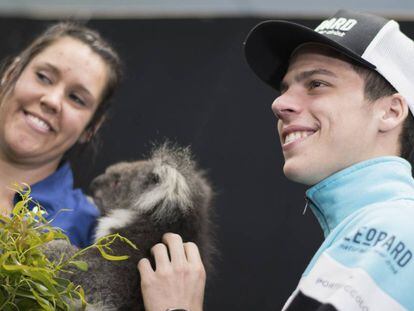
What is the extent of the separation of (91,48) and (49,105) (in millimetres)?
362

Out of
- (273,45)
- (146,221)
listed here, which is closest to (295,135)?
(273,45)

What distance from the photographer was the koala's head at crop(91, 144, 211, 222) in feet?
8.80

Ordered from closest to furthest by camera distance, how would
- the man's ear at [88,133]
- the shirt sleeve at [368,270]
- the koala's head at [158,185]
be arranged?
the shirt sleeve at [368,270]
the koala's head at [158,185]
the man's ear at [88,133]

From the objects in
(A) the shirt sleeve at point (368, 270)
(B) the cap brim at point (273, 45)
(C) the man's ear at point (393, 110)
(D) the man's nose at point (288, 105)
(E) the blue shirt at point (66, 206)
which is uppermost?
(B) the cap brim at point (273, 45)

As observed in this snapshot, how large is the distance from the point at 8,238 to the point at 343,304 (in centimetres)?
86

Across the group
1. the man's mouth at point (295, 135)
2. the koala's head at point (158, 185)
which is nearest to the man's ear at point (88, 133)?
the koala's head at point (158, 185)

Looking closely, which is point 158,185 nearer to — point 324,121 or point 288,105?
point 288,105

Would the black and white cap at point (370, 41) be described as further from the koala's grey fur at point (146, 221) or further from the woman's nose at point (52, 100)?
the woman's nose at point (52, 100)

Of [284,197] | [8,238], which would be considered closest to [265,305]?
[284,197]

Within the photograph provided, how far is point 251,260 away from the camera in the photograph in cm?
321

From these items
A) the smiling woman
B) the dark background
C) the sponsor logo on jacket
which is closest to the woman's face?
the smiling woman

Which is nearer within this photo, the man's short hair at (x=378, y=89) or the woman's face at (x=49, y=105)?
the man's short hair at (x=378, y=89)

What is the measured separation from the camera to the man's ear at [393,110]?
194cm

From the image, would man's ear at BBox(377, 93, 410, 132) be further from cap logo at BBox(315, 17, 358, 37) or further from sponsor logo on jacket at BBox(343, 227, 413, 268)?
sponsor logo on jacket at BBox(343, 227, 413, 268)
